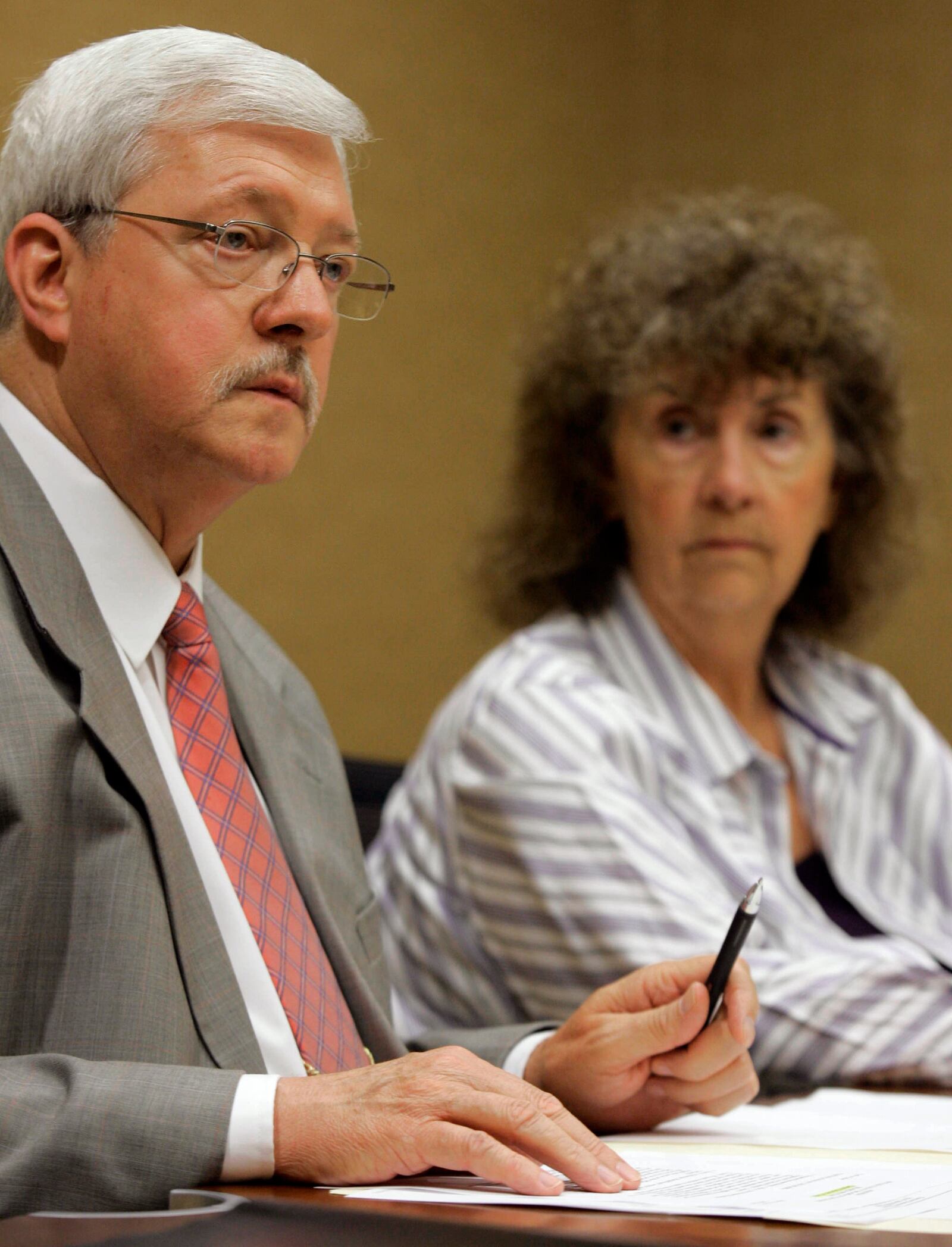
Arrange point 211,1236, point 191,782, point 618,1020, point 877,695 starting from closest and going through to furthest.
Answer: point 211,1236 < point 191,782 < point 618,1020 < point 877,695

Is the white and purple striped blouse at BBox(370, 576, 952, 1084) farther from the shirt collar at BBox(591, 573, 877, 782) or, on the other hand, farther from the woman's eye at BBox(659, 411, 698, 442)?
the woman's eye at BBox(659, 411, 698, 442)

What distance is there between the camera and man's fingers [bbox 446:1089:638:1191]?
1010 mm

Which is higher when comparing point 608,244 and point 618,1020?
point 608,244

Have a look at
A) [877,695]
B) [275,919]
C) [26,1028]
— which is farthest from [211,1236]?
[877,695]

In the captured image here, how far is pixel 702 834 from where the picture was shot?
2.05 meters

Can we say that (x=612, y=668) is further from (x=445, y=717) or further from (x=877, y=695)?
(x=877, y=695)

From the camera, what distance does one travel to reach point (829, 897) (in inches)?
88.0

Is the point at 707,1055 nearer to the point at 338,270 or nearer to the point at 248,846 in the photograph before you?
the point at 248,846

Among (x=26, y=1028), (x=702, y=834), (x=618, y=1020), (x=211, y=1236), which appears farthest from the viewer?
(x=702, y=834)

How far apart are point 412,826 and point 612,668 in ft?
1.24

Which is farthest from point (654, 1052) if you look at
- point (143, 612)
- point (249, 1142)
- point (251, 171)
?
point (251, 171)

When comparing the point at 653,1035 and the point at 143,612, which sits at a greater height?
the point at 143,612

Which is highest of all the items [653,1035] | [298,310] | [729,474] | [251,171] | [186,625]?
[251,171]

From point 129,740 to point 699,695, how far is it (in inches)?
49.4
